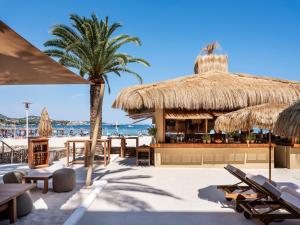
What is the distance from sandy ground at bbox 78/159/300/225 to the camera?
5484mm

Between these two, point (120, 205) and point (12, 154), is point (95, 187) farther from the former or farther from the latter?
point (12, 154)

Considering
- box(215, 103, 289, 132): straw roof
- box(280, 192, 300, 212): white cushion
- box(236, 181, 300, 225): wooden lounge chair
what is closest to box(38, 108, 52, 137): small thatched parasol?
box(215, 103, 289, 132): straw roof

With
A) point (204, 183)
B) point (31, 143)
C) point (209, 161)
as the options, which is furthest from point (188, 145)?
point (31, 143)

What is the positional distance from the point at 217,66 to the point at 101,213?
12.8 meters

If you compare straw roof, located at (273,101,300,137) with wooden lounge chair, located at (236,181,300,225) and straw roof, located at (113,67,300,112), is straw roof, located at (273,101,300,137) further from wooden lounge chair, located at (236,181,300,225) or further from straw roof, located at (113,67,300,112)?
straw roof, located at (113,67,300,112)

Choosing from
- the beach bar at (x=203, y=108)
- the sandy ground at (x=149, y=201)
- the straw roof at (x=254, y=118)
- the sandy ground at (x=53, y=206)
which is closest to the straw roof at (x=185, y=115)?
the beach bar at (x=203, y=108)

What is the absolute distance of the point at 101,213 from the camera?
19.1 ft

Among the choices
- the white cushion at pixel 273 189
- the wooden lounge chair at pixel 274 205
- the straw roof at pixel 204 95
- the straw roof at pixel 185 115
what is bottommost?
the wooden lounge chair at pixel 274 205

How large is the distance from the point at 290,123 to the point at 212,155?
7.81 metres

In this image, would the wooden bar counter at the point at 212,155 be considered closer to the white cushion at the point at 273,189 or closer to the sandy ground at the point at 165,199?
the sandy ground at the point at 165,199

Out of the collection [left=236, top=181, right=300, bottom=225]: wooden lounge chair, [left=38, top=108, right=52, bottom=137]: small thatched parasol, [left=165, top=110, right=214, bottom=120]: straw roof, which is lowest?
[left=236, top=181, right=300, bottom=225]: wooden lounge chair

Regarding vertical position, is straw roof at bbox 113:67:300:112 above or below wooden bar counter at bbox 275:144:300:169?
above

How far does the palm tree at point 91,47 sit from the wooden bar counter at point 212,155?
162 inches

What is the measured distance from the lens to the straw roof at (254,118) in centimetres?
764
